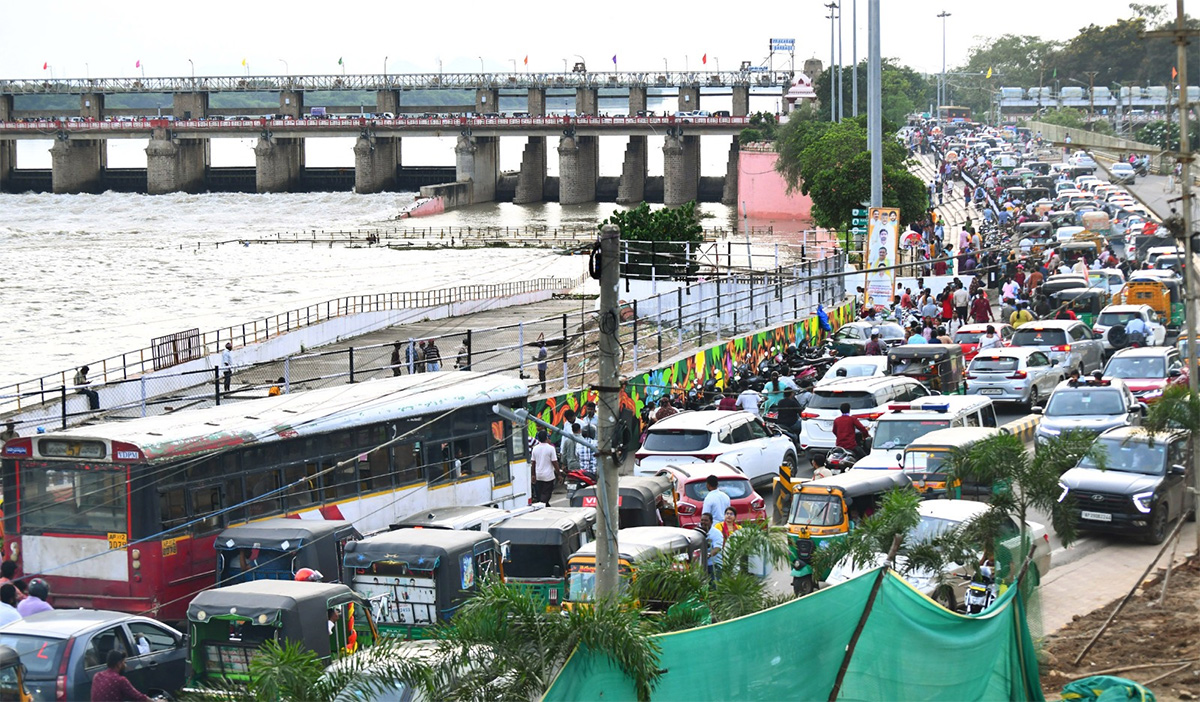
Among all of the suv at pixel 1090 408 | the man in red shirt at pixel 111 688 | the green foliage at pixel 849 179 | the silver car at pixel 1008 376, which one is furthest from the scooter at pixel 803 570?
the green foliage at pixel 849 179

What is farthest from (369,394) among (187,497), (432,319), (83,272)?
(83,272)

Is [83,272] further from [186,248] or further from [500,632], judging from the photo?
[500,632]

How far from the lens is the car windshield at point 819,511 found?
17.0 metres

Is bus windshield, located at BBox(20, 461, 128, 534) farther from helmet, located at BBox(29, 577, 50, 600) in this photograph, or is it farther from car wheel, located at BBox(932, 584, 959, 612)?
car wheel, located at BBox(932, 584, 959, 612)

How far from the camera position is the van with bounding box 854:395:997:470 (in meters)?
20.9

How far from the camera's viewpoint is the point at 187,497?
52.7 feet

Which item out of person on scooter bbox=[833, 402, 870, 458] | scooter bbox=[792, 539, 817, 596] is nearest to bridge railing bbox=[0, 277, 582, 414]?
person on scooter bbox=[833, 402, 870, 458]

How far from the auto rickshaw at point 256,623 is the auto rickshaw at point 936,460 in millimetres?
8664

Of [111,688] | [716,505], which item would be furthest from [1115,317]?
[111,688]

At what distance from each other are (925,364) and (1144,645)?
14223 millimetres

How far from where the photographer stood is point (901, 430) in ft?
71.5

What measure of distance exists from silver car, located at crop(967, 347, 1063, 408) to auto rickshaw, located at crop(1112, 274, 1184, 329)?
8736mm

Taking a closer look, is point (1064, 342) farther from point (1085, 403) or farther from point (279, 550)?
point (279, 550)

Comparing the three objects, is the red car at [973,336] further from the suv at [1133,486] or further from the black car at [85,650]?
the black car at [85,650]
